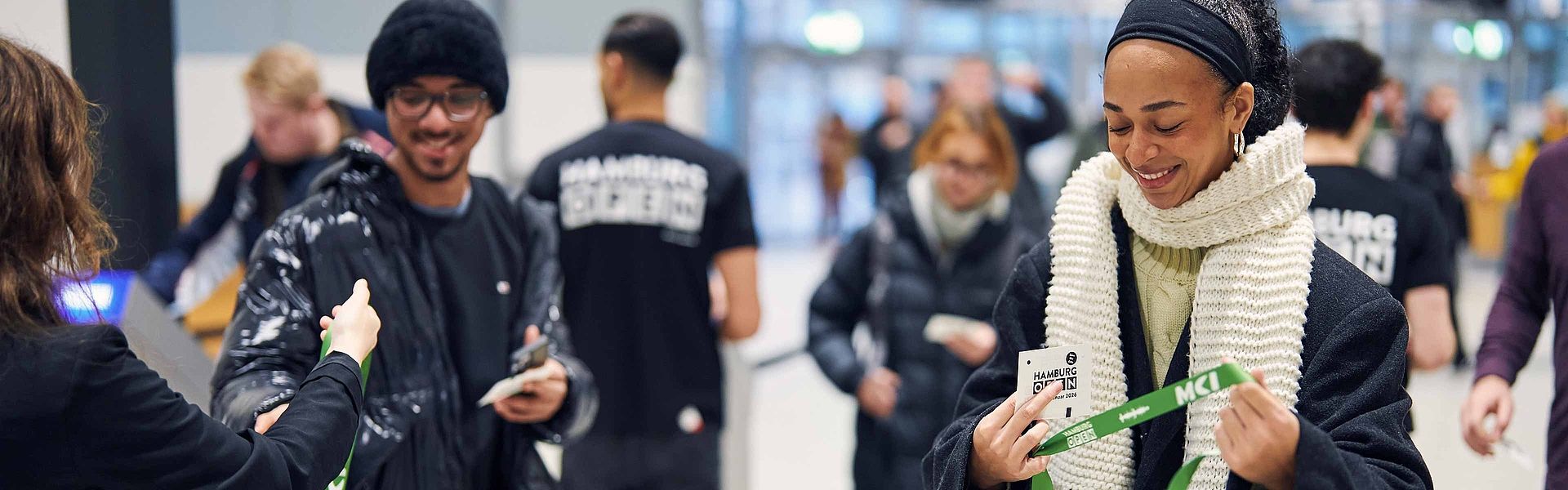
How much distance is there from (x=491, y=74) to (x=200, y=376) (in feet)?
3.33

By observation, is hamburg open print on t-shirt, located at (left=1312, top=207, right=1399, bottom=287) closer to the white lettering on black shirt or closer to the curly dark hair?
the curly dark hair

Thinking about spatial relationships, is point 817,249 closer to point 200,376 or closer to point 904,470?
point 904,470

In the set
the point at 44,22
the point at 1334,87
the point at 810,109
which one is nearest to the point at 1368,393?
the point at 1334,87

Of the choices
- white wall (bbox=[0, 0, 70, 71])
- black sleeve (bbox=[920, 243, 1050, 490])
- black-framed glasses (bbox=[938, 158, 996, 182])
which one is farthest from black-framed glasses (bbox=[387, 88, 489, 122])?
black-framed glasses (bbox=[938, 158, 996, 182])

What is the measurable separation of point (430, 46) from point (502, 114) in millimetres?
3798

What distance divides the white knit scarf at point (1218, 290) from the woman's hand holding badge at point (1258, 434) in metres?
0.11

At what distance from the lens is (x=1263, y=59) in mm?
1686

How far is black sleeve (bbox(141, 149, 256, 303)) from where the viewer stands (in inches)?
165

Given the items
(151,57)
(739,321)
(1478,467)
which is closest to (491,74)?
(151,57)

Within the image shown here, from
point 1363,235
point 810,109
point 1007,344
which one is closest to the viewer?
point 1007,344

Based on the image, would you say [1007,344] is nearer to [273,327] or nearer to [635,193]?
[273,327]

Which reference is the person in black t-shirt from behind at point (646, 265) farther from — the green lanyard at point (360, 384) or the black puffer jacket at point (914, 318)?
the green lanyard at point (360, 384)

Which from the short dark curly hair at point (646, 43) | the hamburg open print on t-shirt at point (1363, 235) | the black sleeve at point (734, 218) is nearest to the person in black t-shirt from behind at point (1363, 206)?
the hamburg open print on t-shirt at point (1363, 235)

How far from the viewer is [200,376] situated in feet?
9.33
